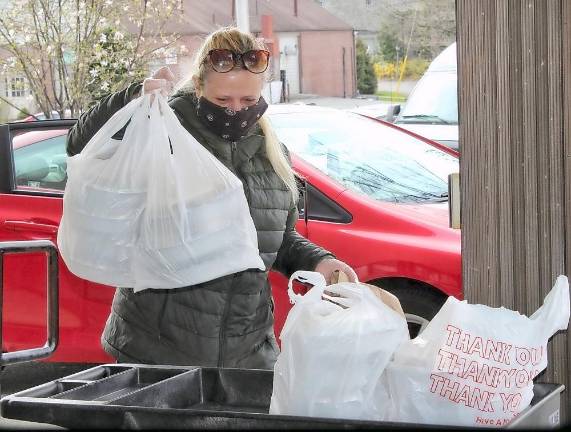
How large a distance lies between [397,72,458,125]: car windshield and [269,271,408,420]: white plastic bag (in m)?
7.37

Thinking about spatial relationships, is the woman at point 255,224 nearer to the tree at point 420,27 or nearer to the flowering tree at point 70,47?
the flowering tree at point 70,47

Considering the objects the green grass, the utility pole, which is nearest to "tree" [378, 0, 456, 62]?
the green grass

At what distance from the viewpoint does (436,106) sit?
31.4 ft

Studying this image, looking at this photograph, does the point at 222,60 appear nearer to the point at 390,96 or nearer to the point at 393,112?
the point at 393,112

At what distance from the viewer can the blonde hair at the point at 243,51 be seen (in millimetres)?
3145

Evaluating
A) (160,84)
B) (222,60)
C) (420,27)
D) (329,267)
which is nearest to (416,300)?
(329,267)

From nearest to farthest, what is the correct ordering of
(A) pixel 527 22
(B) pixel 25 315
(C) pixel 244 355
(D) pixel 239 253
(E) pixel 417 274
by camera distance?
(A) pixel 527 22 → (D) pixel 239 253 → (C) pixel 244 355 → (E) pixel 417 274 → (B) pixel 25 315

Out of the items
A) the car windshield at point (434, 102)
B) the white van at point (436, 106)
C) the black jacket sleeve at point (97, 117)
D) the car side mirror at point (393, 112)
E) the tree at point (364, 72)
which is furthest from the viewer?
the tree at point (364, 72)

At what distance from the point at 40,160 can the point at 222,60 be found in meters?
2.88

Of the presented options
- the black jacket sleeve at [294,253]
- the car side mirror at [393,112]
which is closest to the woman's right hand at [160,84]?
the black jacket sleeve at [294,253]

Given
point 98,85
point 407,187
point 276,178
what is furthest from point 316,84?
point 276,178

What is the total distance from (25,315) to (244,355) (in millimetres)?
2589

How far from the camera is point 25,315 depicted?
5.44 meters

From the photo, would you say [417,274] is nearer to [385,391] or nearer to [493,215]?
[493,215]
